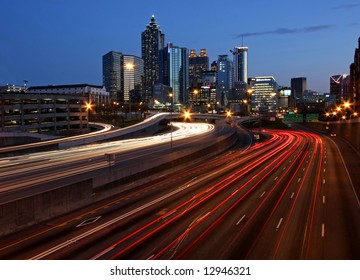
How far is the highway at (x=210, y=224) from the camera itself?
18766 mm

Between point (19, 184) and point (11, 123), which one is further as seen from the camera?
point (11, 123)

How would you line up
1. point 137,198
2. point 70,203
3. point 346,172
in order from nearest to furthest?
point 70,203 < point 137,198 < point 346,172

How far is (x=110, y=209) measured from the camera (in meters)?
27.3

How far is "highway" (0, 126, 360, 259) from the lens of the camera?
18.8 m

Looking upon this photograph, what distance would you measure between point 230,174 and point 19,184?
75.0 ft

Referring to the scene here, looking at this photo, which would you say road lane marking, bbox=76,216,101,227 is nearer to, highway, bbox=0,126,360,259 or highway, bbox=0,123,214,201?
highway, bbox=0,126,360,259

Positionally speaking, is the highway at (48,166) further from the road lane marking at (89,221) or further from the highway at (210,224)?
the highway at (210,224)

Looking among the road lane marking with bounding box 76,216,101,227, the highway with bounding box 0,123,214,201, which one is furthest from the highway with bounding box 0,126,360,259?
A: the highway with bounding box 0,123,214,201

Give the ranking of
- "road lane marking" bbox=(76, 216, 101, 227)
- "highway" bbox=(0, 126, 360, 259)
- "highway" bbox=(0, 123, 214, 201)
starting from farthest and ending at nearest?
"highway" bbox=(0, 123, 214, 201) < "road lane marking" bbox=(76, 216, 101, 227) < "highway" bbox=(0, 126, 360, 259)

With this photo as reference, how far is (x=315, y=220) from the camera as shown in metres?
24.5

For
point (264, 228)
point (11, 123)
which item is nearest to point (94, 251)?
point (264, 228)

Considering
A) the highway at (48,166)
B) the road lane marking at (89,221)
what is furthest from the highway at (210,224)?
the highway at (48,166)
